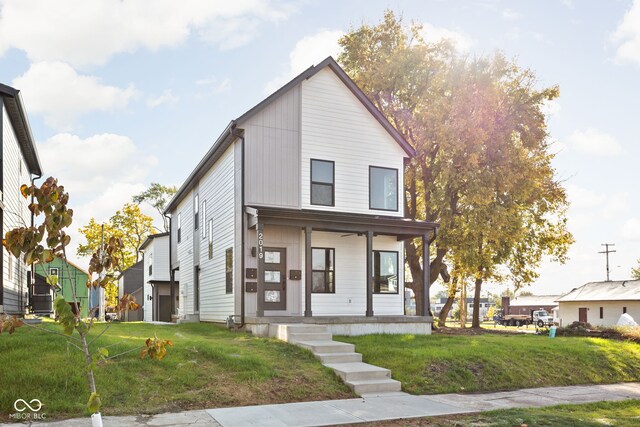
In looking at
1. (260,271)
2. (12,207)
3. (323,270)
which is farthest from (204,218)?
(260,271)

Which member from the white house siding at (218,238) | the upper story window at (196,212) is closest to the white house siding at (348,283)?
the white house siding at (218,238)

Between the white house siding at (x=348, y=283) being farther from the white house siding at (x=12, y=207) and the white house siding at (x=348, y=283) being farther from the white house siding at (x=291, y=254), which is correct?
the white house siding at (x=12, y=207)

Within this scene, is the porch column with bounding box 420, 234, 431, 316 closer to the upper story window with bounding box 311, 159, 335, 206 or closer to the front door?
the upper story window with bounding box 311, 159, 335, 206

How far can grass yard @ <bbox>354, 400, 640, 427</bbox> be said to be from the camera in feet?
27.5

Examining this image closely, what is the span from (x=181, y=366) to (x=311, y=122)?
10.3m

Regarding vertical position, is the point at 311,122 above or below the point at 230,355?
above

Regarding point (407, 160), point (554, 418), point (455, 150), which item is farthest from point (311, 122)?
point (554, 418)

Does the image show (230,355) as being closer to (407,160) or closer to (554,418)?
(554,418)

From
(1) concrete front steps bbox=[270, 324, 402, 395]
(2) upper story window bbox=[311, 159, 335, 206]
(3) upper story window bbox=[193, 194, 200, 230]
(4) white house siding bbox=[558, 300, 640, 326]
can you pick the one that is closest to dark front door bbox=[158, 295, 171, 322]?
(3) upper story window bbox=[193, 194, 200, 230]

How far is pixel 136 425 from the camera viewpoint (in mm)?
7805

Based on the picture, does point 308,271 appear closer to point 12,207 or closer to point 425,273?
point 425,273

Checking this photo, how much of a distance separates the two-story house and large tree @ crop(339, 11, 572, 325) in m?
5.72

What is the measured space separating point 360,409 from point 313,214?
26.5 ft

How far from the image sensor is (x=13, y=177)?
1833 cm
